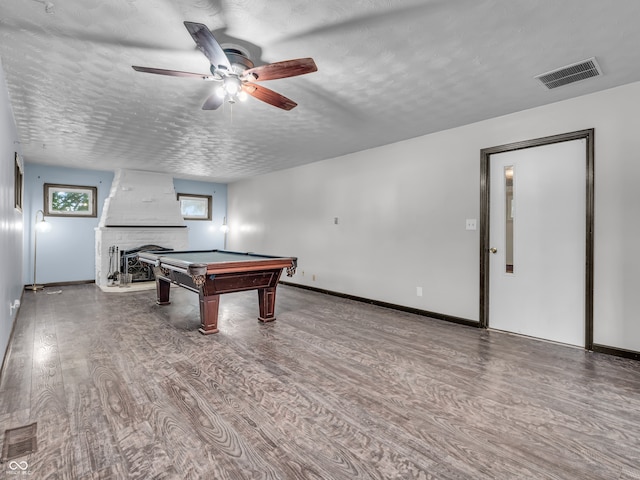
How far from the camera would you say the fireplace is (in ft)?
21.9

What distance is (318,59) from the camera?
257cm

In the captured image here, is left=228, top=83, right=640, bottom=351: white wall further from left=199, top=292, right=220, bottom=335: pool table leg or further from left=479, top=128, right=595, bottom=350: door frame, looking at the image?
left=199, top=292, right=220, bottom=335: pool table leg

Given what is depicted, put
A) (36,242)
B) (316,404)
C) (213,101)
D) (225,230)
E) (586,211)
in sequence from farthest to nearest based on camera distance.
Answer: (225,230), (36,242), (586,211), (213,101), (316,404)

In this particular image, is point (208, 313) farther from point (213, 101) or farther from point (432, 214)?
point (432, 214)

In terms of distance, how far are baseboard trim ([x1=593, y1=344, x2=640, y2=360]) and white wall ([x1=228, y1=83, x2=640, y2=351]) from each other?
41 millimetres

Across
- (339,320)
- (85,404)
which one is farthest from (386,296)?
(85,404)

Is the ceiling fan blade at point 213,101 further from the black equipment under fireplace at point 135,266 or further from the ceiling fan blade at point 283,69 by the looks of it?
Result: the black equipment under fireplace at point 135,266

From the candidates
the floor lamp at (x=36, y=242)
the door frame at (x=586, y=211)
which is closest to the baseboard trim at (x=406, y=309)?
the door frame at (x=586, y=211)

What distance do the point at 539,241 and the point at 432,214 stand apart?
1.27 m

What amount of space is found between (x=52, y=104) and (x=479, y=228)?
15.7 ft

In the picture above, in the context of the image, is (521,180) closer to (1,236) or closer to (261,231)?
(1,236)

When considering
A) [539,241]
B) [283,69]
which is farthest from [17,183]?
[539,241]

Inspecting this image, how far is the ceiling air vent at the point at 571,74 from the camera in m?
2.60

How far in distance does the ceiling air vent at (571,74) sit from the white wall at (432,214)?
0.52 metres
